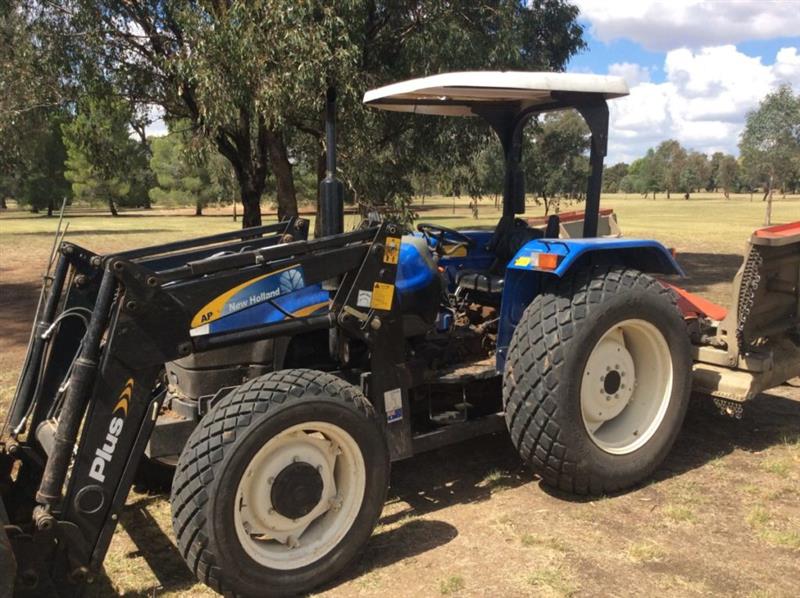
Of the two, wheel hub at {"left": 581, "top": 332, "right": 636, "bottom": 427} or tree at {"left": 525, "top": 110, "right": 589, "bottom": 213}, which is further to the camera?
tree at {"left": 525, "top": 110, "right": 589, "bottom": 213}

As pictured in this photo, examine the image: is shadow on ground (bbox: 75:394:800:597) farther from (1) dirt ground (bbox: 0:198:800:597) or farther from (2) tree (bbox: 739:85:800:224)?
(2) tree (bbox: 739:85:800:224)

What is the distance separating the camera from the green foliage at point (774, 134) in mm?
34906

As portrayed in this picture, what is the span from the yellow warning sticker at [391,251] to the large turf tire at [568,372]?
82cm

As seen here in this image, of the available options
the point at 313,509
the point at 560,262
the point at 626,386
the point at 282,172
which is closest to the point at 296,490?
the point at 313,509

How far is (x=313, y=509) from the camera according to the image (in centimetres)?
308

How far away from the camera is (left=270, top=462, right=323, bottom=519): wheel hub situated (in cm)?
300

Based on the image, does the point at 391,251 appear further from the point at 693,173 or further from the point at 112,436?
the point at 693,173

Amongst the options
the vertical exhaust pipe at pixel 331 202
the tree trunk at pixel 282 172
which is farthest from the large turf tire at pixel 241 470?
the tree trunk at pixel 282 172

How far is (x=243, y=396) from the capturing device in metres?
2.94

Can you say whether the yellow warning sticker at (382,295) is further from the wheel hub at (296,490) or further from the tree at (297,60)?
the tree at (297,60)

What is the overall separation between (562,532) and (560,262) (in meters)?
1.34

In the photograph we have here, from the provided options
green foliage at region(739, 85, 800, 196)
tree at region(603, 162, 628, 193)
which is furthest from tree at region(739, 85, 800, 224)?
tree at region(603, 162, 628, 193)

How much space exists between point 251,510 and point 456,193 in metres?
10.6

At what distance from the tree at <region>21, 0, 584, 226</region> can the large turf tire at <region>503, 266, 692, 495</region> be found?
473 centimetres
